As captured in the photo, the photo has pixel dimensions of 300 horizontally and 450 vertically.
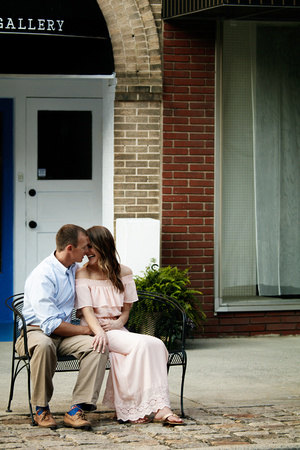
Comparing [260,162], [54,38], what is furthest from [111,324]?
[260,162]

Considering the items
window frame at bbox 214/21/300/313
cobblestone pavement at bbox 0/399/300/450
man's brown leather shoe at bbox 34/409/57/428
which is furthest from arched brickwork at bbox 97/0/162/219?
man's brown leather shoe at bbox 34/409/57/428

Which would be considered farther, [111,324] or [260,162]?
[260,162]

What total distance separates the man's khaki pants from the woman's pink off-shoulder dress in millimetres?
173

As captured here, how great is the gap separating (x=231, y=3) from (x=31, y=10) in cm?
199

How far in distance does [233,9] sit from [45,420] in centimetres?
470

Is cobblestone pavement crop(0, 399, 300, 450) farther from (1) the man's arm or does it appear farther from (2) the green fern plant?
(2) the green fern plant

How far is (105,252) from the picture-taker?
5.47 m

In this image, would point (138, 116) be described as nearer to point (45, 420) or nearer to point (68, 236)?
point (68, 236)

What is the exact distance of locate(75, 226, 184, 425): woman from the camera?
5.27 m

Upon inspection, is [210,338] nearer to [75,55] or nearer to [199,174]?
[199,174]

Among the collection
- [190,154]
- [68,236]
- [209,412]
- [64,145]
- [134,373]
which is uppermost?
[64,145]

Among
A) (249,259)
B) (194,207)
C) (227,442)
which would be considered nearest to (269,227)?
(249,259)

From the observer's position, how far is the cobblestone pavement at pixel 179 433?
15.7ft

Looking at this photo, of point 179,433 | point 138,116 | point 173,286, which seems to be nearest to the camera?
point 179,433
